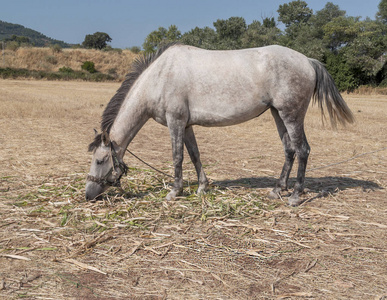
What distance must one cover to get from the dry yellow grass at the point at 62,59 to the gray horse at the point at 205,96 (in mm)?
50895

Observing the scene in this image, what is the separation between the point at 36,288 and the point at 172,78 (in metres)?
3.64

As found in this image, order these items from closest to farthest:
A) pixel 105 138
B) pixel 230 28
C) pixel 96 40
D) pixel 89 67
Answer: pixel 105 138
pixel 230 28
pixel 89 67
pixel 96 40

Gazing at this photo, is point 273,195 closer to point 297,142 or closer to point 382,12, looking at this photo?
point 297,142

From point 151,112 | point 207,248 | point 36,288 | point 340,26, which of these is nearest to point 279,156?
point 151,112

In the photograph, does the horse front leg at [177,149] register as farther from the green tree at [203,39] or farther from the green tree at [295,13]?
the green tree at [295,13]

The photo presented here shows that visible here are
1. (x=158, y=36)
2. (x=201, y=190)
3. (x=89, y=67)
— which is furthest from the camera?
(x=158, y=36)

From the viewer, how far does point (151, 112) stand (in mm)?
6027

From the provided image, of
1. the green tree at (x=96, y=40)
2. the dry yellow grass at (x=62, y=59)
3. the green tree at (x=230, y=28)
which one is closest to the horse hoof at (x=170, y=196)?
the green tree at (x=230, y=28)

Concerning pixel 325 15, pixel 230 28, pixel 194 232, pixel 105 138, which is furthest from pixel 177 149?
pixel 230 28

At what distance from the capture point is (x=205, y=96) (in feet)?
19.1

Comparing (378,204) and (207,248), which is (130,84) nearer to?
(207,248)

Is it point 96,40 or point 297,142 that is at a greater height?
point 96,40

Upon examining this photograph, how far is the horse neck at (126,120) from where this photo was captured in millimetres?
5902

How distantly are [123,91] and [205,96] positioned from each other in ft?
4.63
